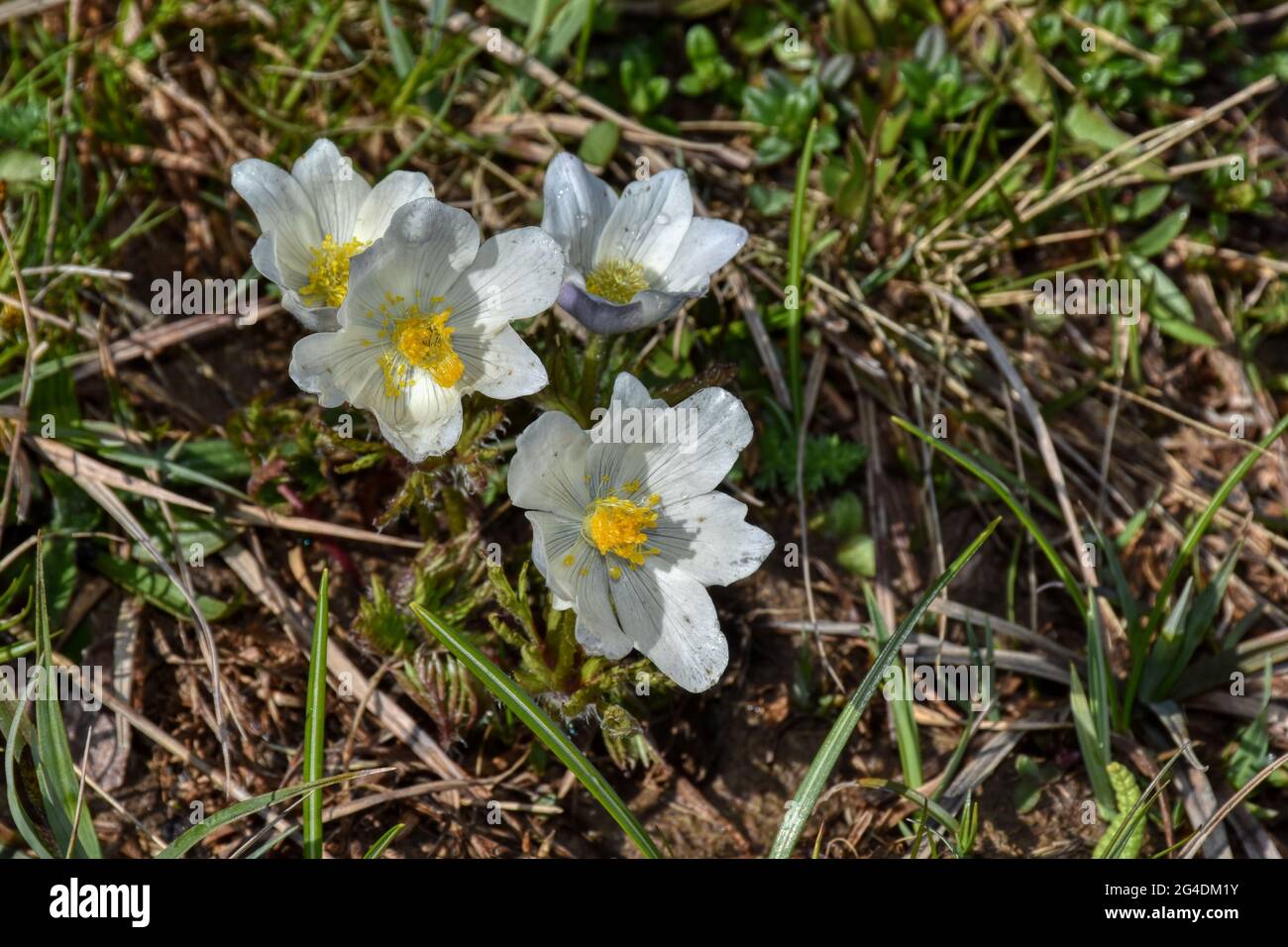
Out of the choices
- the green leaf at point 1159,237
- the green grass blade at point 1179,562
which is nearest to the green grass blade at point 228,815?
the green grass blade at point 1179,562

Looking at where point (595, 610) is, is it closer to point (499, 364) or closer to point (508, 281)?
point (499, 364)

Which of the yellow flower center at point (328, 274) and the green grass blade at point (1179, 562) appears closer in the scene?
the yellow flower center at point (328, 274)

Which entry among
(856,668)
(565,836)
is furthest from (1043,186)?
(565,836)

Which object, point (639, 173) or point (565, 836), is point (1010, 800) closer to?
point (565, 836)

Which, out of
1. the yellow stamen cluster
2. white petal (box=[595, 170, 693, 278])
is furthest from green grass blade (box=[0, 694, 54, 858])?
white petal (box=[595, 170, 693, 278])

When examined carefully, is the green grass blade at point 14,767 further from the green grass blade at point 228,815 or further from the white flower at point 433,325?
the white flower at point 433,325

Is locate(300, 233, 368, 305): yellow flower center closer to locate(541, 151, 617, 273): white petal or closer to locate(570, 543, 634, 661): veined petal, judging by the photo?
locate(541, 151, 617, 273): white petal

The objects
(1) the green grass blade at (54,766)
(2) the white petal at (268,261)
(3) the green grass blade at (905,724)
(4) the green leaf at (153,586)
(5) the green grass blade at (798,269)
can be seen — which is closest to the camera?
(2) the white petal at (268,261)
